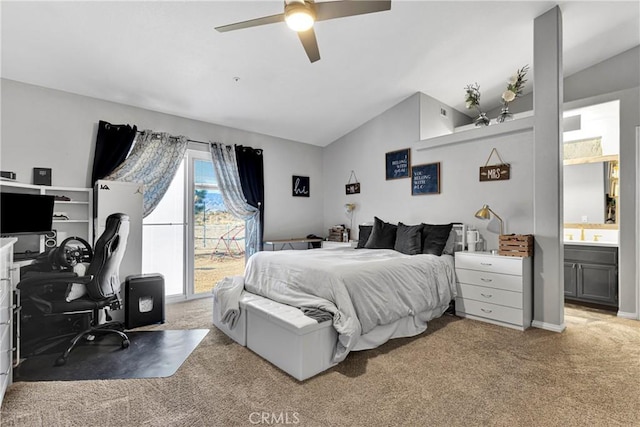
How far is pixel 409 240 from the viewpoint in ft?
13.0

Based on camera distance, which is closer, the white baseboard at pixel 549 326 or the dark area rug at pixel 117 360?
the dark area rug at pixel 117 360

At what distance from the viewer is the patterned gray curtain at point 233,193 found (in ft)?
15.6

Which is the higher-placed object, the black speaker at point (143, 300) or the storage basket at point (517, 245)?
the storage basket at point (517, 245)

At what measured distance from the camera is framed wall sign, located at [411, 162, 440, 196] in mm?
4500

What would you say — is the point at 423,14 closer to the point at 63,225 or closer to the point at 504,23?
the point at 504,23

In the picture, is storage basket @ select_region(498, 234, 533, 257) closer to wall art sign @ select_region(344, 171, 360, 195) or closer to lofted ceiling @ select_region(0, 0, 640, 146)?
lofted ceiling @ select_region(0, 0, 640, 146)

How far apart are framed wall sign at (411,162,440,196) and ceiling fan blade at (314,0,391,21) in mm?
2854

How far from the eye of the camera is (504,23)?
3387mm

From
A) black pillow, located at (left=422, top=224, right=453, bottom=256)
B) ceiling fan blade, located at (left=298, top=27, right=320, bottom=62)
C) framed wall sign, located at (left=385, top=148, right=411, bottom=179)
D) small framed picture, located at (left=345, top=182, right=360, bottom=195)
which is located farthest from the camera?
small framed picture, located at (left=345, top=182, right=360, bottom=195)

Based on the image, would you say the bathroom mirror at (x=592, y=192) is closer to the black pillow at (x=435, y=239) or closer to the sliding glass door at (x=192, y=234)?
the black pillow at (x=435, y=239)

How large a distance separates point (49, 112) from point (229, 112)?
197 centimetres

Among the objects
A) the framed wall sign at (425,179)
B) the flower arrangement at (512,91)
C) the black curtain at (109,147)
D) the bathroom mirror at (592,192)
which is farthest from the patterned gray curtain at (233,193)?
the bathroom mirror at (592,192)

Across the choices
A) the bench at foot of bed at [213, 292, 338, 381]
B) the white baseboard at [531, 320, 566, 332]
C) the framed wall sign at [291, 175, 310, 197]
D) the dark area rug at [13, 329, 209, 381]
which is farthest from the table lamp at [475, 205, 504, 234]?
the dark area rug at [13, 329, 209, 381]

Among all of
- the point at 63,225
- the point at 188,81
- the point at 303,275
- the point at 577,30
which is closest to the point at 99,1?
the point at 188,81
